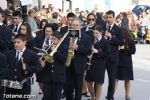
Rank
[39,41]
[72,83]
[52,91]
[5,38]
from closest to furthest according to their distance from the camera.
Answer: [52,91]
[5,38]
[39,41]
[72,83]

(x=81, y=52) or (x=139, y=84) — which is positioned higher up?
(x=81, y=52)

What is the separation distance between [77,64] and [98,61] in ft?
2.87

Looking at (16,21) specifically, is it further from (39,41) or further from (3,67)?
(3,67)

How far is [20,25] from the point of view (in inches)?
456

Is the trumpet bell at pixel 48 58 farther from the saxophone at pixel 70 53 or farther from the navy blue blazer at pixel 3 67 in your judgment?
the navy blue blazer at pixel 3 67

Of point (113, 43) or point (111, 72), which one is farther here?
point (111, 72)

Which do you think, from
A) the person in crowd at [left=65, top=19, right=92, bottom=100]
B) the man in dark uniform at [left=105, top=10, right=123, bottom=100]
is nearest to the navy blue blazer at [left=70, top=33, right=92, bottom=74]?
the person in crowd at [left=65, top=19, right=92, bottom=100]

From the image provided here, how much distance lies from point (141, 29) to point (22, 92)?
2345 centimetres

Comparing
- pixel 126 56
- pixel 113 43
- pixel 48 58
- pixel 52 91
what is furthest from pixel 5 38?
pixel 126 56

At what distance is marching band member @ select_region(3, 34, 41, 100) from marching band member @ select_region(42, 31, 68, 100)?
48.6 inches

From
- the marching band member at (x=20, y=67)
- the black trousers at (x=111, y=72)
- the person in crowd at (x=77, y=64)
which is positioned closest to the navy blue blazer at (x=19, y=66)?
the marching band member at (x=20, y=67)

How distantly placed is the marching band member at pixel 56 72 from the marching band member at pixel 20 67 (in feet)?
4.05

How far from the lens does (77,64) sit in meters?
11.2

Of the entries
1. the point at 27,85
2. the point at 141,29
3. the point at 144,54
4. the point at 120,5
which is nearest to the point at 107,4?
the point at 120,5
